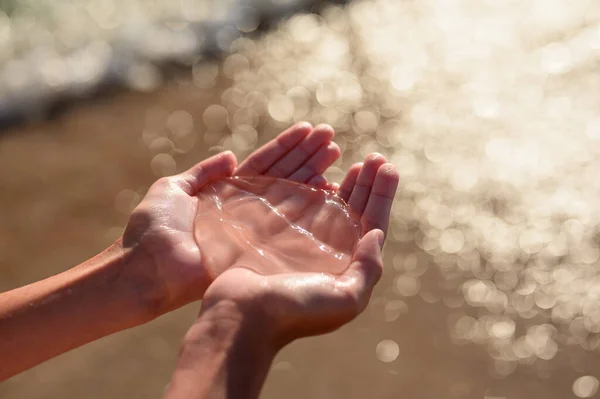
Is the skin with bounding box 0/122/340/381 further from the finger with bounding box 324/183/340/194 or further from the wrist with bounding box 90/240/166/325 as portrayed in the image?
the finger with bounding box 324/183/340/194

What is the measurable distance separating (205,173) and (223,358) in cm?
89

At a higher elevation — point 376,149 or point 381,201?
point 381,201

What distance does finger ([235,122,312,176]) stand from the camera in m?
2.47

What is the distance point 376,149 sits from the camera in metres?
3.80

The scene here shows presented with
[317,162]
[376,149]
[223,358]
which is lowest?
[376,149]

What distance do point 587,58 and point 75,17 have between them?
165 inches

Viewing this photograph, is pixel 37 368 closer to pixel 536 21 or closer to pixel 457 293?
pixel 457 293

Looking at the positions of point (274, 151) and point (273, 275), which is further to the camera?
point (274, 151)

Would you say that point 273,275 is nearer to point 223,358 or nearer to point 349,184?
point 223,358

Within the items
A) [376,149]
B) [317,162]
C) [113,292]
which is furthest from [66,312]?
[376,149]

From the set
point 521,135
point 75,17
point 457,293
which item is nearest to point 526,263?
point 457,293

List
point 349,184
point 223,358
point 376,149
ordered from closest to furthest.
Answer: point 223,358 < point 349,184 < point 376,149

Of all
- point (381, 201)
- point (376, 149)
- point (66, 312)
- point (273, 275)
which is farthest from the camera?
point (376, 149)

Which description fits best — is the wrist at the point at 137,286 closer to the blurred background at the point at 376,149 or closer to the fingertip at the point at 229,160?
the fingertip at the point at 229,160
